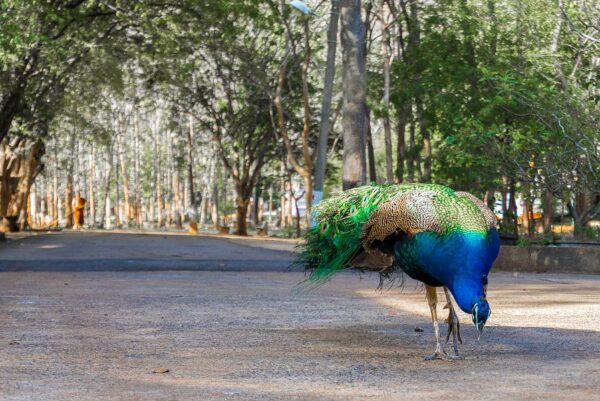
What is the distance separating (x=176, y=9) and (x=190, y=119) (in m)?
29.8

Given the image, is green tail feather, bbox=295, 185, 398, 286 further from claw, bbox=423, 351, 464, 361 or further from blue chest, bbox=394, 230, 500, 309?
claw, bbox=423, 351, 464, 361

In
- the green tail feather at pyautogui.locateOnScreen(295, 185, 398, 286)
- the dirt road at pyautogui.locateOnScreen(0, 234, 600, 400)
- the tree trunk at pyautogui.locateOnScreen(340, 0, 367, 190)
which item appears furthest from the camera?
the tree trunk at pyautogui.locateOnScreen(340, 0, 367, 190)

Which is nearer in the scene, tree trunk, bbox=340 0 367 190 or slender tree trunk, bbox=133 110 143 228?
tree trunk, bbox=340 0 367 190

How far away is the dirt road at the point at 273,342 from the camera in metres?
7.95

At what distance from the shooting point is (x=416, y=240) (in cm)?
908

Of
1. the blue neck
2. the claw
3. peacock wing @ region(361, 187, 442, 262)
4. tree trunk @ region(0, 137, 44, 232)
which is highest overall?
tree trunk @ region(0, 137, 44, 232)

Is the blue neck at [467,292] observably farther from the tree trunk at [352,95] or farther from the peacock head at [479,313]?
the tree trunk at [352,95]

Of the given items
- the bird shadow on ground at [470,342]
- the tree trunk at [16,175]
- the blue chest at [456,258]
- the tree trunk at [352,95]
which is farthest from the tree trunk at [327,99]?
the blue chest at [456,258]

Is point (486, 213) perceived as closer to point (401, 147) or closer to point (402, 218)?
point (402, 218)

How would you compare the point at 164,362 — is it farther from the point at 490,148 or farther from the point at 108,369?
the point at 490,148

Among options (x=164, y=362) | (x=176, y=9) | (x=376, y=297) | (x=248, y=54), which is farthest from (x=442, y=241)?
(x=248, y=54)

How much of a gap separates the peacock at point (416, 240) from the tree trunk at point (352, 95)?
51.6 feet

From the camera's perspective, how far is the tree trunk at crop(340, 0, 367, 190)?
87.4ft

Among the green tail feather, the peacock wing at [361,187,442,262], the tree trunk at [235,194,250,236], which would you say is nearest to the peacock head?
the peacock wing at [361,187,442,262]
